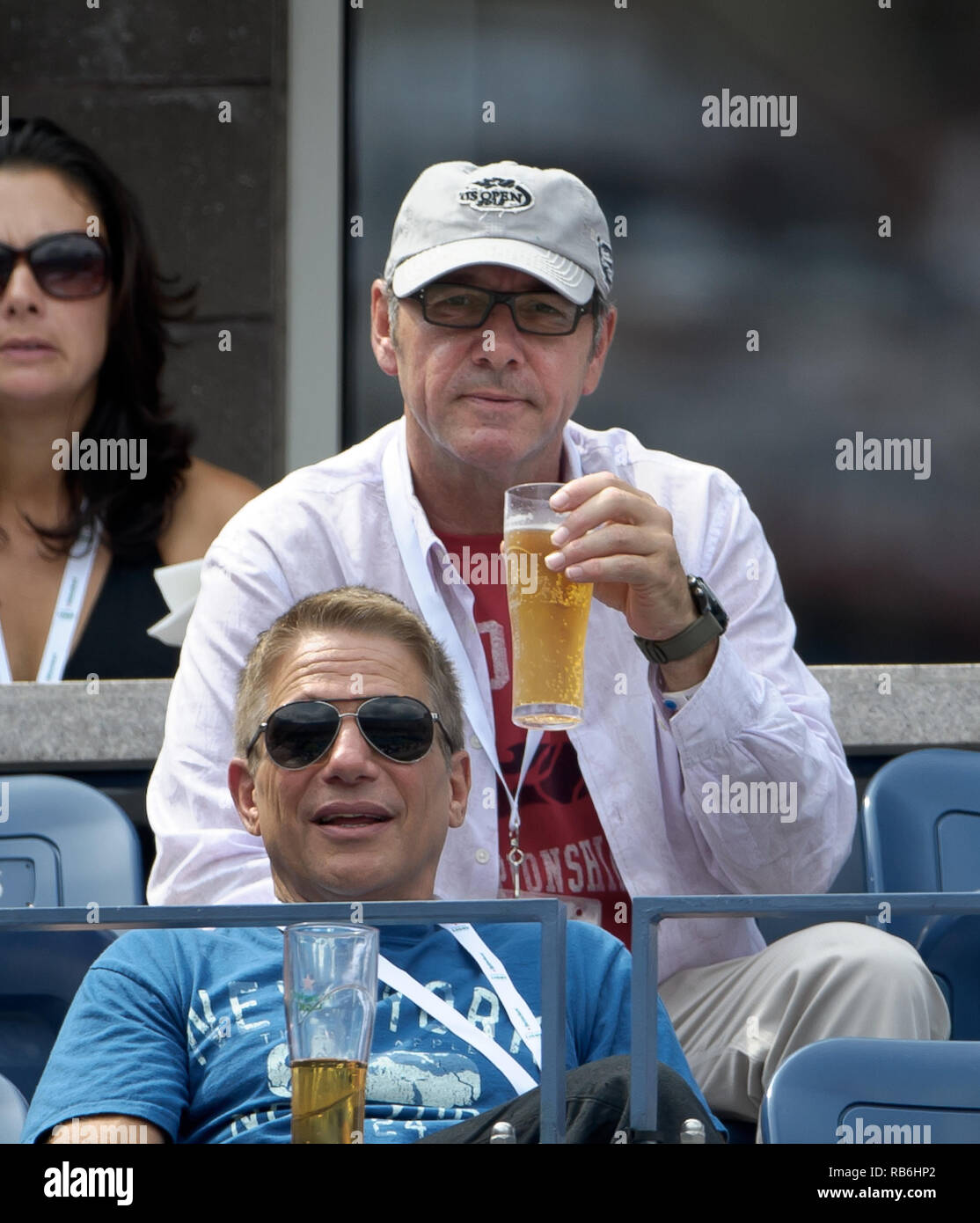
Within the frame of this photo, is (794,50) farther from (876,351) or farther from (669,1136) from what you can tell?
(669,1136)

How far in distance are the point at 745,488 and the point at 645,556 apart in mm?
2201

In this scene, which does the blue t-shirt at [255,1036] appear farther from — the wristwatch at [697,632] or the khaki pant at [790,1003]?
the wristwatch at [697,632]

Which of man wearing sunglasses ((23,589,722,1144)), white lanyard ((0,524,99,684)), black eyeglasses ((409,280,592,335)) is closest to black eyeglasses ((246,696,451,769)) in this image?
man wearing sunglasses ((23,589,722,1144))

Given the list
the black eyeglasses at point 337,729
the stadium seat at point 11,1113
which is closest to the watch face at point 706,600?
the black eyeglasses at point 337,729

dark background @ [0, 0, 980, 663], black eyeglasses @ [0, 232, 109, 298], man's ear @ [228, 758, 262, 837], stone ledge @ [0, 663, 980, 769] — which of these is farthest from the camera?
dark background @ [0, 0, 980, 663]

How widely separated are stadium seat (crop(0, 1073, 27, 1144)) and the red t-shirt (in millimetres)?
889

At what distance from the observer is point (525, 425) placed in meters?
2.81

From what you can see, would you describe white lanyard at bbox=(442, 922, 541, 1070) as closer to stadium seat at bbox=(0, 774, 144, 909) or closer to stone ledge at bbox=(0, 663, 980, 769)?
stadium seat at bbox=(0, 774, 144, 909)

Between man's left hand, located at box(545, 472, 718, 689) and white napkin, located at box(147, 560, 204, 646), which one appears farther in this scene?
white napkin, located at box(147, 560, 204, 646)

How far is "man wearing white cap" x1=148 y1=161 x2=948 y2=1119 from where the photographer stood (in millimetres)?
2496

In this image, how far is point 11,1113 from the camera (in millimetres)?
1964

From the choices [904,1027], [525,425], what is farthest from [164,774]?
[904,1027]

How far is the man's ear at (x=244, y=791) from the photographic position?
2.37 m
